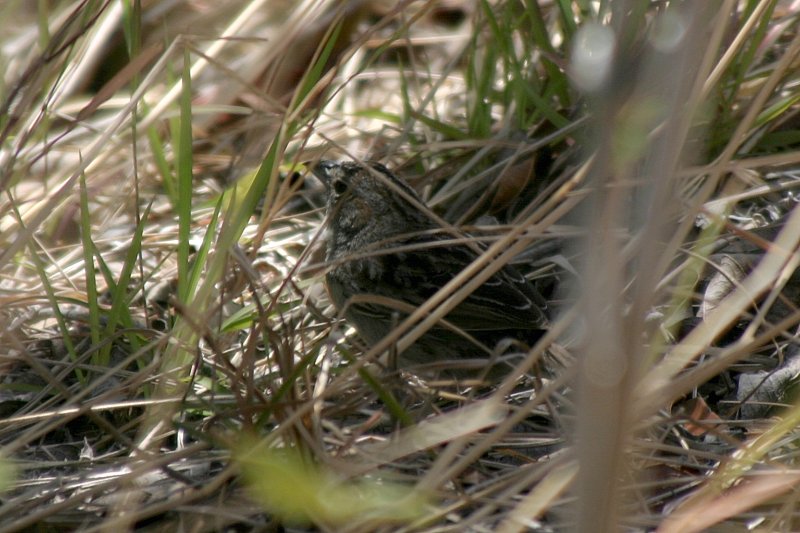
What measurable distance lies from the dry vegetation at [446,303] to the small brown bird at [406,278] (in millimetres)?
163

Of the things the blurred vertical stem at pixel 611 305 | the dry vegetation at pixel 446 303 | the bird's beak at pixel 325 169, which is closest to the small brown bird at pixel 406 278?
the bird's beak at pixel 325 169

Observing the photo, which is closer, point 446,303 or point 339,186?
point 446,303

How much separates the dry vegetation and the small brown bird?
0.16m

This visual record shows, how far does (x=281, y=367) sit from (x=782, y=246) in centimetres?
159

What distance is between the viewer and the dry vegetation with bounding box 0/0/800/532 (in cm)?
227

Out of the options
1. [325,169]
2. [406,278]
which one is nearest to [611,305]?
[406,278]

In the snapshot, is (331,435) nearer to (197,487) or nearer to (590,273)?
(197,487)

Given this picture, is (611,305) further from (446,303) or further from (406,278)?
(406,278)

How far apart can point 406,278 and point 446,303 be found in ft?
4.68

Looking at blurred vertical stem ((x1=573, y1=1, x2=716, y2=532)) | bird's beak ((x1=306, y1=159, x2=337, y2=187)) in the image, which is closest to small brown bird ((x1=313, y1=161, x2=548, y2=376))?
bird's beak ((x1=306, y1=159, x2=337, y2=187))

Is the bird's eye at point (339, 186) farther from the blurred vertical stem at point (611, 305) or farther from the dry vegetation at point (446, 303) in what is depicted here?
the blurred vertical stem at point (611, 305)

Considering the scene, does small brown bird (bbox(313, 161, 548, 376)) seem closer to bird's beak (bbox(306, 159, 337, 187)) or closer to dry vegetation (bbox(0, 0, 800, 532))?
bird's beak (bbox(306, 159, 337, 187))

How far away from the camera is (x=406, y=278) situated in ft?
14.3

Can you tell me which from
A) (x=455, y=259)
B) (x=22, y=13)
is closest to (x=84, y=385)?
(x=455, y=259)
